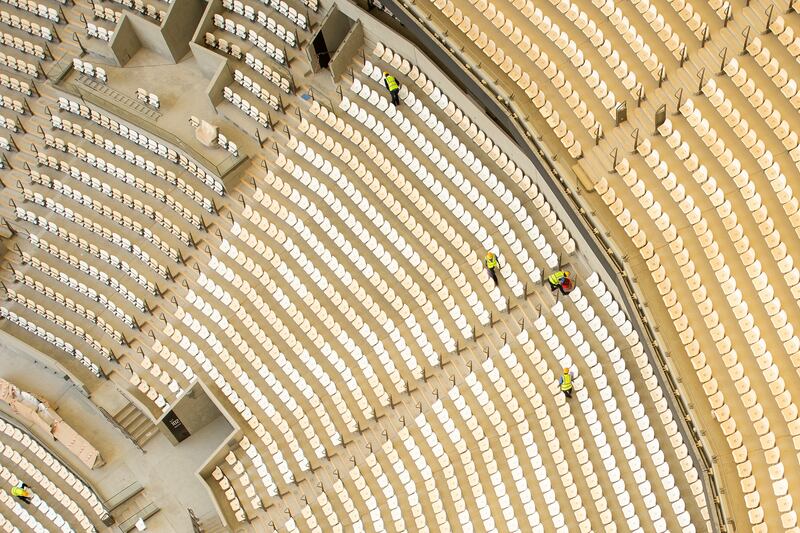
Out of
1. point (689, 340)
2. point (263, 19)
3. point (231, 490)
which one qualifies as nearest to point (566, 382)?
point (689, 340)

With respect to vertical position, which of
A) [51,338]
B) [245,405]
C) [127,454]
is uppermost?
[51,338]

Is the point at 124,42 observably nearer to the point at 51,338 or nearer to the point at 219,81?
the point at 219,81

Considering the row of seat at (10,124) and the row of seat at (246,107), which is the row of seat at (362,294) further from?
the row of seat at (10,124)

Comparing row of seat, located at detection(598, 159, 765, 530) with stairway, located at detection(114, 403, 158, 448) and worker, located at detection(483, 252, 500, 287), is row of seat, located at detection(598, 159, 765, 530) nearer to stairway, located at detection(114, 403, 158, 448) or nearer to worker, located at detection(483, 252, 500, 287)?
worker, located at detection(483, 252, 500, 287)

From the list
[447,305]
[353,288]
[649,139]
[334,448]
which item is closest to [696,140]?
[649,139]

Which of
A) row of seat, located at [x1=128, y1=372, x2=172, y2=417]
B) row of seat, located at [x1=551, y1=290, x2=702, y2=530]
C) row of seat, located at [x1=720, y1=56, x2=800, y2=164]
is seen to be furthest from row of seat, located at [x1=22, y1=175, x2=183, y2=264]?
row of seat, located at [x1=720, y1=56, x2=800, y2=164]

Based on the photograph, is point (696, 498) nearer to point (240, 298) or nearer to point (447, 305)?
point (447, 305)

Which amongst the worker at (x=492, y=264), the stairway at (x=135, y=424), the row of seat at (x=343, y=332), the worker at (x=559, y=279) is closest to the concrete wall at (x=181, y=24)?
the row of seat at (x=343, y=332)

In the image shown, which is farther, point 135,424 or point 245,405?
point 135,424
